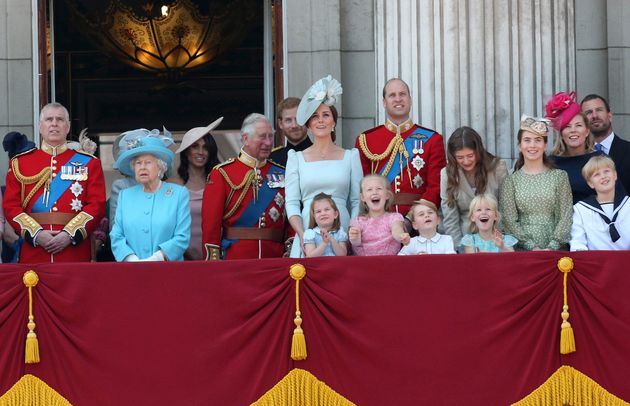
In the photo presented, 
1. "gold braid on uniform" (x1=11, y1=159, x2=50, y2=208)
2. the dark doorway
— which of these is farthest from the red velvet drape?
the dark doorway

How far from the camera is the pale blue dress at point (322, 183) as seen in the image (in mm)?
10227

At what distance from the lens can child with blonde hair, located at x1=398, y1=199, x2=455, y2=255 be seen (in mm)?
9836

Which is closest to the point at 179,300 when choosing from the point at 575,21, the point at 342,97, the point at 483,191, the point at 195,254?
the point at 195,254

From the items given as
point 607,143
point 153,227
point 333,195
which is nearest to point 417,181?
point 333,195

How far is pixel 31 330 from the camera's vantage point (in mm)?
9242

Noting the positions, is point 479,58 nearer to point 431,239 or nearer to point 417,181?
point 417,181

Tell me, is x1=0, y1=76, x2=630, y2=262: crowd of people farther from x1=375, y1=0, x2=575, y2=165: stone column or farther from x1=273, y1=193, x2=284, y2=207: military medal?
x1=375, y1=0, x2=575, y2=165: stone column

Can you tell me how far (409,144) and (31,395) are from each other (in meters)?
3.11

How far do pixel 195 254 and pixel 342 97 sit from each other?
2.09 metres

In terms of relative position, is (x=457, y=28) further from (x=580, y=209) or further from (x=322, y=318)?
(x=322, y=318)

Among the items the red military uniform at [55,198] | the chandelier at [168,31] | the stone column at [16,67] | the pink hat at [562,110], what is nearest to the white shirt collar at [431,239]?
the pink hat at [562,110]

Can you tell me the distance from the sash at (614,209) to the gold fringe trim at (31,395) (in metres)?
3.38

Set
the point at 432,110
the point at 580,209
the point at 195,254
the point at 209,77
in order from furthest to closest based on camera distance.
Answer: the point at 209,77 < the point at 432,110 < the point at 195,254 < the point at 580,209

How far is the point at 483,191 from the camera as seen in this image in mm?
10242
